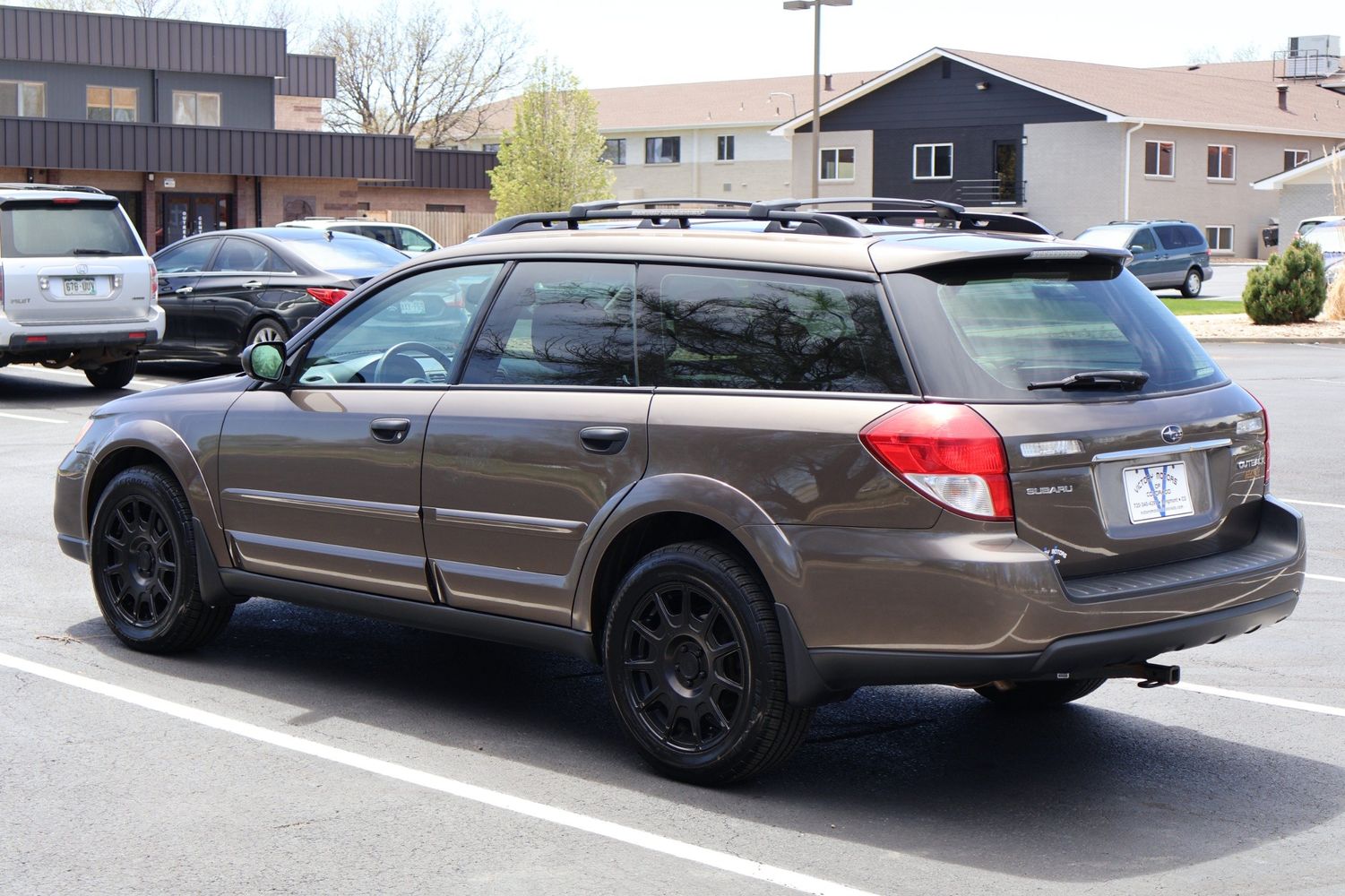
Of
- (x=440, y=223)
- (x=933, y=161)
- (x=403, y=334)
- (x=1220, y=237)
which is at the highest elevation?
(x=933, y=161)

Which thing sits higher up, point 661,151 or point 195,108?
point 661,151

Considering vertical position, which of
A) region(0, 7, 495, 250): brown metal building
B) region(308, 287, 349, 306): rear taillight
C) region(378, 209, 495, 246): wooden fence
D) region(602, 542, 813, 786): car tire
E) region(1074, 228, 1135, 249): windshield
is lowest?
region(602, 542, 813, 786): car tire

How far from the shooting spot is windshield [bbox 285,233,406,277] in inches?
690

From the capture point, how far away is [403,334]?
20.4 ft

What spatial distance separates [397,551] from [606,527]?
1006mm

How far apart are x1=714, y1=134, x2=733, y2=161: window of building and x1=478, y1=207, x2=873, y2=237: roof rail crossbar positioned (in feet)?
222

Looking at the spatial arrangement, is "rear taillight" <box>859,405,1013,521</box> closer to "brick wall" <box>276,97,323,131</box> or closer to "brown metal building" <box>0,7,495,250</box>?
"brown metal building" <box>0,7,495,250</box>

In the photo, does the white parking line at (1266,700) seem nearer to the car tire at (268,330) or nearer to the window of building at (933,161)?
the car tire at (268,330)

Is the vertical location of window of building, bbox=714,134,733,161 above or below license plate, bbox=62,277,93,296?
above

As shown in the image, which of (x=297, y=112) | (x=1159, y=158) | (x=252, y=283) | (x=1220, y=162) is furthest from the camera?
(x=1220, y=162)

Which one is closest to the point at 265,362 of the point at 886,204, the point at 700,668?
the point at 700,668

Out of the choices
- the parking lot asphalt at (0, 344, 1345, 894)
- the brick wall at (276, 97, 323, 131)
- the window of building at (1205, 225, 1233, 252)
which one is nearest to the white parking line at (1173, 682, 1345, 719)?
the parking lot asphalt at (0, 344, 1345, 894)

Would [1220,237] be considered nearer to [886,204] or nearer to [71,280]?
[71,280]

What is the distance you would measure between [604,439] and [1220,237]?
60101 millimetres
